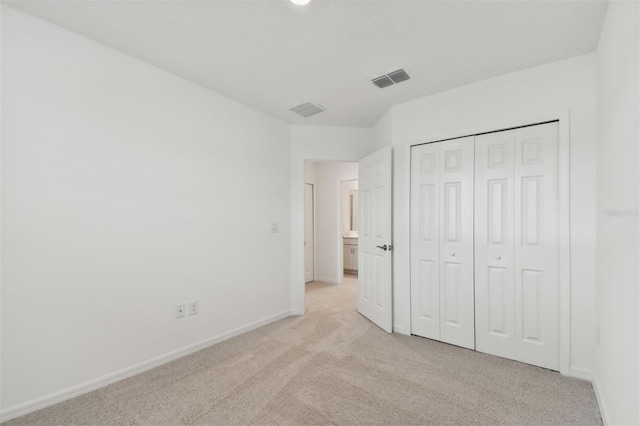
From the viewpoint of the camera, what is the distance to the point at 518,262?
8.66 feet

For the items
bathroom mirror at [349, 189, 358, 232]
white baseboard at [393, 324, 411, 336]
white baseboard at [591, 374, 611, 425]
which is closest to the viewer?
white baseboard at [591, 374, 611, 425]

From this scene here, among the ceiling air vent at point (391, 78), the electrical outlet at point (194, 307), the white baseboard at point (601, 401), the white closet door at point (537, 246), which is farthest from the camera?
the electrical outlet at point (194, 307)

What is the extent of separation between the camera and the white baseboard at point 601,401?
1.79 metres

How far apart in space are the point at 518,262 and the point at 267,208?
2.64 metres

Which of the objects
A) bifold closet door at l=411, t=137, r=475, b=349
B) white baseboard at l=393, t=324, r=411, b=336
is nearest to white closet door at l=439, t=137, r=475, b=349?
bifold closet door at l=411, t=137, r=475, b=349

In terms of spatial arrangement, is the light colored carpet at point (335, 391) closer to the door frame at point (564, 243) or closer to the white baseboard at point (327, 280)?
the door frame at point (564, 243)

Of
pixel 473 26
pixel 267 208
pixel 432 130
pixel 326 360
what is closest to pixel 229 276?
pixel 267 208

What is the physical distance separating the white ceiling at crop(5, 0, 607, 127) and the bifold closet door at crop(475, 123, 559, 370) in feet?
2.35

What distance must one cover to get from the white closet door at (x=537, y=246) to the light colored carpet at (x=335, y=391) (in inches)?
8.7

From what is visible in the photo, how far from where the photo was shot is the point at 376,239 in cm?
365

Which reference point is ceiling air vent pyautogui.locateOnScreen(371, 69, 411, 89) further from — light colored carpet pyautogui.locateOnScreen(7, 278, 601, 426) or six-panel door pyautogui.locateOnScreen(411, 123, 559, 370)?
light colored carpet pyautogui.locateOnScreen(7, 278, 601, 426)

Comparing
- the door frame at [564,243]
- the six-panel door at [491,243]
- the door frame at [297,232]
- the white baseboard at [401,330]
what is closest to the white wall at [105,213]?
the door frame at [297,232]

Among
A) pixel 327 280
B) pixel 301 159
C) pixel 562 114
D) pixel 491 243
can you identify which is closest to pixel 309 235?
pixel 327 280

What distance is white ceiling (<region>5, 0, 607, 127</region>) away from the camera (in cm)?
189
